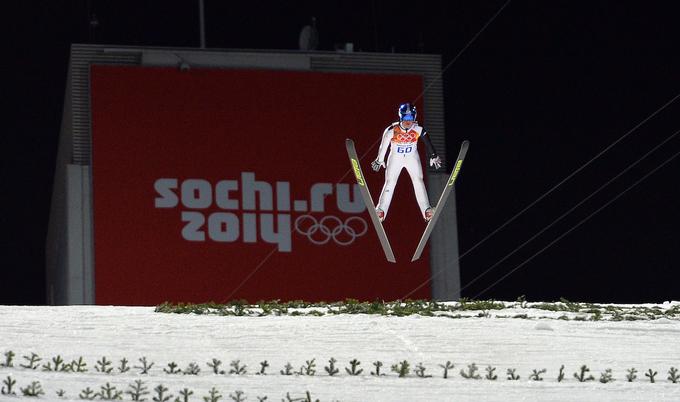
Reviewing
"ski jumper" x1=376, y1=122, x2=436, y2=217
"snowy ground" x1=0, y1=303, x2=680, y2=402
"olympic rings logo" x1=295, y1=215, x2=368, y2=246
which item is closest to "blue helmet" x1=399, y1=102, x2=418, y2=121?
"ski jumper" x1=376, y1=122, x2=436, y2=217

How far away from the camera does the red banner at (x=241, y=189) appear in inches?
1473

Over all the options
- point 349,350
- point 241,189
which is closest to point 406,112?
point 349,350

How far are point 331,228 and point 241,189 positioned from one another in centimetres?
221

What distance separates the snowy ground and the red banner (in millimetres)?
15517

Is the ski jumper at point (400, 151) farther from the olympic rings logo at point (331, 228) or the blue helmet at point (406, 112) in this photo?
the olympic rings logo at point (331, 228)

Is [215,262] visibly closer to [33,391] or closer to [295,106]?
[295,106]

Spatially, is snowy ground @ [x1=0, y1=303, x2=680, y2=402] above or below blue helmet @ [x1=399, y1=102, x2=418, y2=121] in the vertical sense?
below

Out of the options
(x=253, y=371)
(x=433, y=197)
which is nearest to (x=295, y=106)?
(x=433, y=197)

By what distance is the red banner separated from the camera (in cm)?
3741

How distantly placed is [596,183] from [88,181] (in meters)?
13.8

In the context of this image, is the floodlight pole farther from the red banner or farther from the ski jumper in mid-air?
the ski jumper in mid-air

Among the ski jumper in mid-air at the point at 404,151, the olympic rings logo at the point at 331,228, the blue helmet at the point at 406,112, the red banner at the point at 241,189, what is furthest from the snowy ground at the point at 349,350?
the olympic rings logo at the point at 331,228

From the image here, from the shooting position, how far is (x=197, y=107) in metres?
38.4

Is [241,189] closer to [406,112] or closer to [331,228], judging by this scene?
[331,228]
